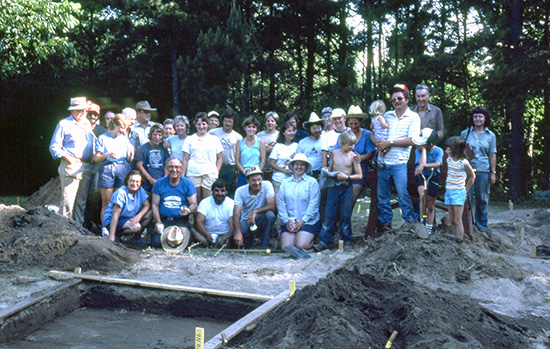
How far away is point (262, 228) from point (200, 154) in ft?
4.50

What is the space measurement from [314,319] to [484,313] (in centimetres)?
127

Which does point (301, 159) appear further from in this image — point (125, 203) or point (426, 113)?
point (125, 203)

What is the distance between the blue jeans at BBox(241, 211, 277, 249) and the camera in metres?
7.45

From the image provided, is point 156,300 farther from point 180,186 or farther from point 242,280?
point 180,186

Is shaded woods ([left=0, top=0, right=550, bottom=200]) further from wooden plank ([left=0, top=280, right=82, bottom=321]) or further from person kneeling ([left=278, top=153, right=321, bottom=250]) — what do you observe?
wooden plank ([left=0, top=280, right=82, bottom=321])

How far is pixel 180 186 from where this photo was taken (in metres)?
7.47

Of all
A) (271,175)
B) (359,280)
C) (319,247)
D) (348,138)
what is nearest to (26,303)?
(359,280)

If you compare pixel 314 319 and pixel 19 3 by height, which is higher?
pixel 19 3

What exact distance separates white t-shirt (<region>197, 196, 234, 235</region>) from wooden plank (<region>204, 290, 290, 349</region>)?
3250 millimetres

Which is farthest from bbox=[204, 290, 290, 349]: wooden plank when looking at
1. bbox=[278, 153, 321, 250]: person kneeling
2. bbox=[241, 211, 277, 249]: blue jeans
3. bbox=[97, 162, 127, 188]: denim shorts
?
bbox=[97, 162, 127, 188]: denim shorts

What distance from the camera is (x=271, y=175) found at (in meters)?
8.17

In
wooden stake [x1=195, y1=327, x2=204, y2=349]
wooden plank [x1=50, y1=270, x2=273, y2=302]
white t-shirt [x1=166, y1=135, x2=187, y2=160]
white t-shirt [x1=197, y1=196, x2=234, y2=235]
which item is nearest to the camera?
wooden stake [x1=195, y1=327, x2=204, y2=349]

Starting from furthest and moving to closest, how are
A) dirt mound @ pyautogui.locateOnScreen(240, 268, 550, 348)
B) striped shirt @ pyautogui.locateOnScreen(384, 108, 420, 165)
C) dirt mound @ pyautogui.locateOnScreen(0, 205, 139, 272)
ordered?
1. striped shirt @ pyautogui.locateOnScreen(384, 108, 420, 165)
2. dirt mound @ pyautogui.locateOnScreen(0, 205, 139, 272)
3. dirt mound @ pyautogui.locateOnScreen(240, 268, 550, 348)

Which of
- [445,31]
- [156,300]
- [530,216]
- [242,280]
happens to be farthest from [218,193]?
[445,31]
